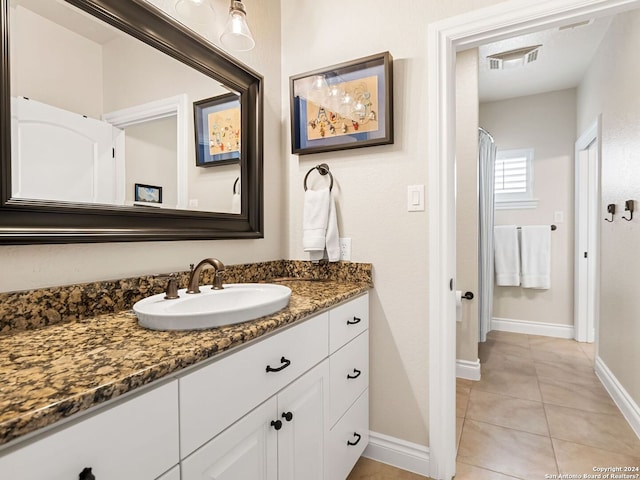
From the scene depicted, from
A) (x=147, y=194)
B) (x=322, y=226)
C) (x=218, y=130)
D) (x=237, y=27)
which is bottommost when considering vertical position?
(x=322, y=226)

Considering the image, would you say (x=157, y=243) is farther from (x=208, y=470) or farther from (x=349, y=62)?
(x=349, y=62)

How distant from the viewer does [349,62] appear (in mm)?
1627

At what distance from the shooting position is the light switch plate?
1528 mm

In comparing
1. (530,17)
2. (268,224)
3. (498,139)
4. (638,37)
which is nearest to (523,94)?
(498,139)

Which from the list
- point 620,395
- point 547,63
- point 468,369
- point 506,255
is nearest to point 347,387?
point 468,369

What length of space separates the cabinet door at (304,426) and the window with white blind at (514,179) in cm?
337

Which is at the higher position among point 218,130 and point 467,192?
point 218,130

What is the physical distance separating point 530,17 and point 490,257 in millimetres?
2059

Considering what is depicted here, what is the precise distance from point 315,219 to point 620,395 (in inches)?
87.4

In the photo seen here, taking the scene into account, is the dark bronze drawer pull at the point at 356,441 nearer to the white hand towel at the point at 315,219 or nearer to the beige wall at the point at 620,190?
the white hand towel at the point at 315,219

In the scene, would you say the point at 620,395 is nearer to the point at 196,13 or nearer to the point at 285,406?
the point at 285,406

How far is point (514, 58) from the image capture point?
283 centimetres

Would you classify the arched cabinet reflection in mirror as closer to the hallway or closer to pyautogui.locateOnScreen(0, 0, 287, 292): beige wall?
pyautogui.locateOnScreen(0, 0, 287, 292): beige wall

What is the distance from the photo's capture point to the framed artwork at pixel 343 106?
157 cm
